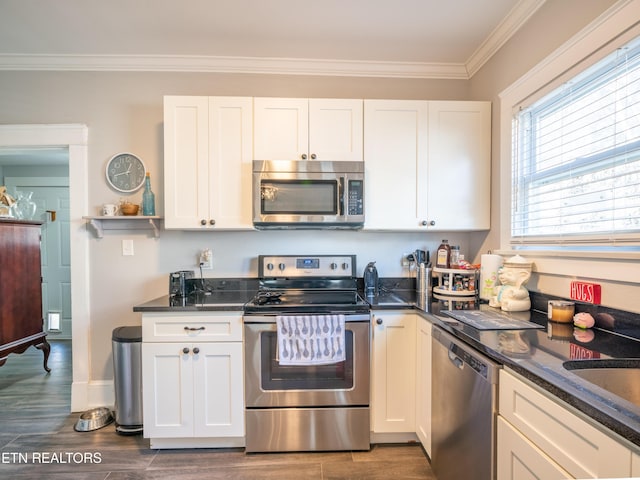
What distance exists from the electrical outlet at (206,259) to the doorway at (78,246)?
856 mm

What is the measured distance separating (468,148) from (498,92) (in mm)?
393

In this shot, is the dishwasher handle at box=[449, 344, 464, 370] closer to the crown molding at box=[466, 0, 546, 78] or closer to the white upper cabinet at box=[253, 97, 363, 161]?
the white upper cabinet at box=[253, 97, 363, 161]

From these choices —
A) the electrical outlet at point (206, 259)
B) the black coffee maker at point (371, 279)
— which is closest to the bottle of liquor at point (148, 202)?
the electrical outlet at point (206, 259)

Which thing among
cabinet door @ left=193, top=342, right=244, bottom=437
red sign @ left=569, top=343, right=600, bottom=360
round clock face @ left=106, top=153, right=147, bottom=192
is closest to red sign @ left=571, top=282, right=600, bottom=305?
red sign @ left=569, top=343, right=600, bottom=360

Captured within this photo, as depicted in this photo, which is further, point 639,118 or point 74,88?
point 74,88

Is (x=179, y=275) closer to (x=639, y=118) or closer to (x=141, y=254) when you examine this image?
(x=141, y=254)

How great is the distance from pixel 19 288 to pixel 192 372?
212 cm

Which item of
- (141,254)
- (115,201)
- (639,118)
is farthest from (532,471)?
(115,201)

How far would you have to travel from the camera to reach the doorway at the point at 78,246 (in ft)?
7.52

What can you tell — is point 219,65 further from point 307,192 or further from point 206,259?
point 206,259

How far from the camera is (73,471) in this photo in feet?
5.68

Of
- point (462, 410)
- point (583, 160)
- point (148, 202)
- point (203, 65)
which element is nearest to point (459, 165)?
point (583, 160)

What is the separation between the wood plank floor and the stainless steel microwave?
1440 mm

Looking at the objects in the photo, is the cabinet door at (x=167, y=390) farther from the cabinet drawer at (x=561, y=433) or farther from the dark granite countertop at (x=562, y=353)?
the cabinet drawer at (x=561, y=433)
